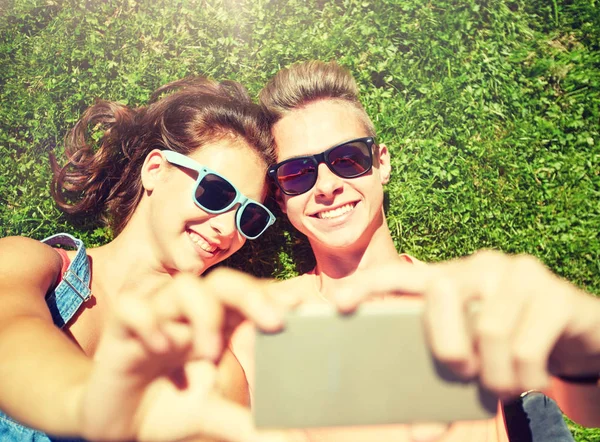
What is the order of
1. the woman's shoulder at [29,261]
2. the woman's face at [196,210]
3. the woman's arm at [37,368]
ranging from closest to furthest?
1. the woman's arm at [37,368]
2. the woman's shoulder at [29,261]
3. the woman's face at [196,210]

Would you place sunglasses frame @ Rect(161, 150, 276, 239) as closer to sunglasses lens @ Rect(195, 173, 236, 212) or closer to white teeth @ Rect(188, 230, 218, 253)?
sunglasses lens @ Rect(195, 173, 236, 212)

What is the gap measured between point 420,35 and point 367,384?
11.5 ft

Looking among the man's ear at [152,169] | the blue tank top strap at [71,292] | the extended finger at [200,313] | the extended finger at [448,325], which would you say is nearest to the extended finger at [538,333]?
the extended finger at [448,325]

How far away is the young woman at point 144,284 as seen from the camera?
0.98 meters

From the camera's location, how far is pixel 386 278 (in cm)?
97

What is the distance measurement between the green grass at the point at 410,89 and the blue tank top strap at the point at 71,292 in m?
0.96

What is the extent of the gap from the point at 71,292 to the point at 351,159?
6.62 ft

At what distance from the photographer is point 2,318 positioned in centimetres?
162

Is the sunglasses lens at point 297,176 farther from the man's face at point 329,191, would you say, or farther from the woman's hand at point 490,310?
the woman's hand at point 490,310

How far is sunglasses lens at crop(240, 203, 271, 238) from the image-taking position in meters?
2.77

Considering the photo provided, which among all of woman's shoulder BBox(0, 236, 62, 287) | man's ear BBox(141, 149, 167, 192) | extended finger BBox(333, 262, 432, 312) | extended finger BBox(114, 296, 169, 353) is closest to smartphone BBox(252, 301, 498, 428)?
extended finger BBox(333, 262, 432, 312)

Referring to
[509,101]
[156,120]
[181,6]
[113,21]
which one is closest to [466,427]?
[509,101]

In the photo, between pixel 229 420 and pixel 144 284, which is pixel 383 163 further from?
pixel 229 420

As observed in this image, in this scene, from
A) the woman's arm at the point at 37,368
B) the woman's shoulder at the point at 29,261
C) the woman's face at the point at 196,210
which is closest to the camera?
the woman's arm at the point at 37,368
